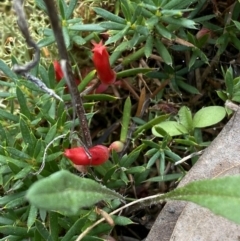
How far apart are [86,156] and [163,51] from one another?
0.45m

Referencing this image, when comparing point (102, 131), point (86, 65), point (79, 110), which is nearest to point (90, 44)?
point (86, 65)

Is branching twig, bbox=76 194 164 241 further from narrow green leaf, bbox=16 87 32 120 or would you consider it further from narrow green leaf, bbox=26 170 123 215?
narrow green leaf, bbox=16 87 32 120

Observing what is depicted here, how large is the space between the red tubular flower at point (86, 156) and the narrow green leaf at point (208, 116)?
33 cm

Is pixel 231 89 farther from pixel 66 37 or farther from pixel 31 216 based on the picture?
pixel 31 216

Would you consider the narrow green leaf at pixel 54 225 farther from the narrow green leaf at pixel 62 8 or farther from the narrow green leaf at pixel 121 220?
the narrow green leaf at pixel 62 8

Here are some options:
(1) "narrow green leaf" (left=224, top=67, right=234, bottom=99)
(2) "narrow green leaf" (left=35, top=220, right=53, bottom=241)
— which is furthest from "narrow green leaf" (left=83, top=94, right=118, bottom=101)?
(2) "narrow green leaf" (left=35, top=220, right=53, bottom=241)

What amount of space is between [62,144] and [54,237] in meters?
0.28

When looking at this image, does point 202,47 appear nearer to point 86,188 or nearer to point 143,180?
point 143,180

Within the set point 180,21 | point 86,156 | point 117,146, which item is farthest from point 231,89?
point 86,156

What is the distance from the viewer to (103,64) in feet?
5.60

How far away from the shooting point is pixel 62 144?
1.61m

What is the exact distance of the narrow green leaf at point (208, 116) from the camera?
1691mm

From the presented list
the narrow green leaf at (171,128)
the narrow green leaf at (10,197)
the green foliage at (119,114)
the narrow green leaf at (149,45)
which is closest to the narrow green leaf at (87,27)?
the green foliage at (119,114)

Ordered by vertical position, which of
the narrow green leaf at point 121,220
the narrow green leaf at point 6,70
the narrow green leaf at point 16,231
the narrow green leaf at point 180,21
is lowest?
the narrow green leaf at point 121,220
